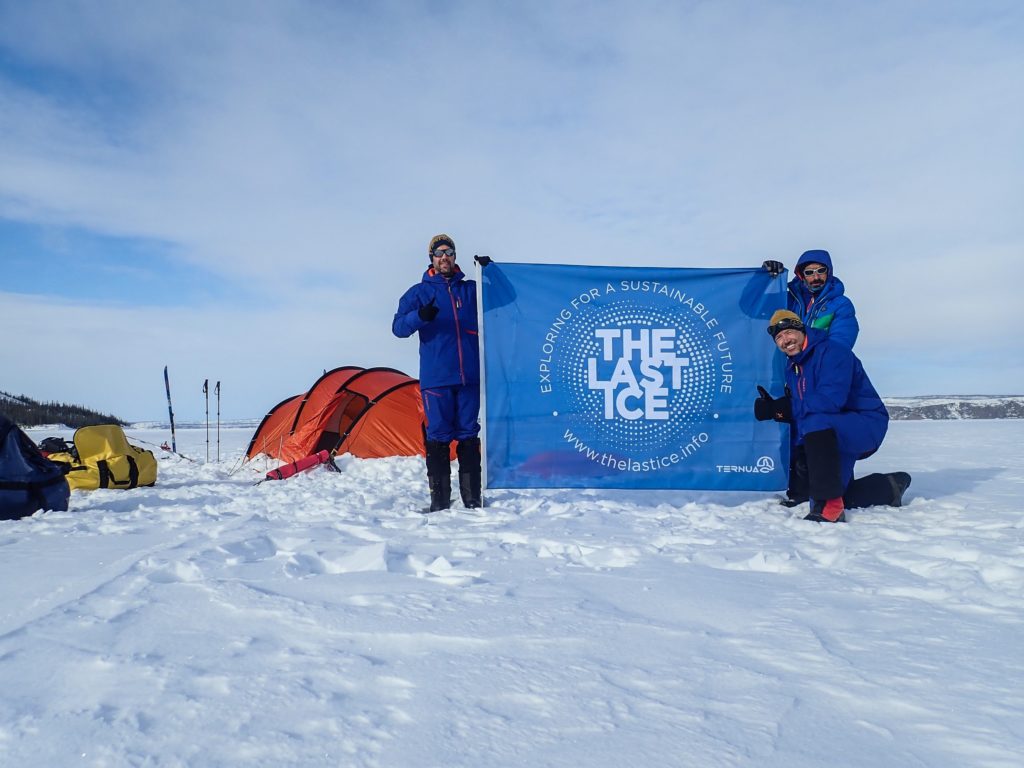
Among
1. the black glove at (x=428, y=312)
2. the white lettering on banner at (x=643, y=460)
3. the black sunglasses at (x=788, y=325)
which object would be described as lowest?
the white lettering on banner at (x=643, y=460)

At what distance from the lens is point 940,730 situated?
130cm

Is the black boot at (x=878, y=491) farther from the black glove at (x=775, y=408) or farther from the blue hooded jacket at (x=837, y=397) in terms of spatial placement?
the black glove at (x=775, y=408)

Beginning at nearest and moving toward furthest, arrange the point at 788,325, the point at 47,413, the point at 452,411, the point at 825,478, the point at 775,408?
the point at 825,478, the point at 788,325, the point at 775,408, the point at 452,411, the point at 47,413

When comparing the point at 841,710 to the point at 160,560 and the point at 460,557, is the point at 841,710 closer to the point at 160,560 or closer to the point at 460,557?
the point at 460,557

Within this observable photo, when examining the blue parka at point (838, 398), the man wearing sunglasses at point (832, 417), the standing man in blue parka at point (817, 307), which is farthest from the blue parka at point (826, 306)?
the blue parka at point (838, 398)

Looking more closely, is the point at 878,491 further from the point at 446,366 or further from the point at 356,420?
the point at 356,420

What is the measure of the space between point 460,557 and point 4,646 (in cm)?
154

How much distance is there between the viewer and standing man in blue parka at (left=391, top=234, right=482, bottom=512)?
4414 mm

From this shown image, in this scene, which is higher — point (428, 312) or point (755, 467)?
point (428, 312)

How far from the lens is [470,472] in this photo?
4.46 m

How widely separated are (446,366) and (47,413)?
91.0 feet

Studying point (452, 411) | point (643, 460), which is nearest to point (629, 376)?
point (643, 460)

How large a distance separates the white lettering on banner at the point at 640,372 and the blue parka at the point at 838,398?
2.72 feet

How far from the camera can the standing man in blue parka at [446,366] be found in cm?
441
